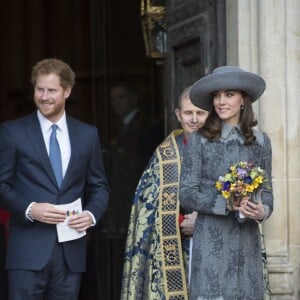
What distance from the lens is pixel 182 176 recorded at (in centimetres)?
647

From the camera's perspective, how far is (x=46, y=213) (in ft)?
21.8

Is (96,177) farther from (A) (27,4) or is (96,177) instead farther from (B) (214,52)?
(A) (27,4)

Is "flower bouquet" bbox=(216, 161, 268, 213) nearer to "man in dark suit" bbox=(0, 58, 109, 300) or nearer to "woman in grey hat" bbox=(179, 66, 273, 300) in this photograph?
"woman in grey hat" bbox=(179, 66, 273, 300)

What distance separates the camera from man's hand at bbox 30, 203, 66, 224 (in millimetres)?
6645

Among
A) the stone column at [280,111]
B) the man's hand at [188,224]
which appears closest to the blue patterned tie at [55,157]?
the man's hand at [188,224]

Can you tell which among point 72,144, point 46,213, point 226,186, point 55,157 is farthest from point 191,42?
point 226,186

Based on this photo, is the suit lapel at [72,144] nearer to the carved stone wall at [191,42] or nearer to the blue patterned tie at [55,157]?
the blue patterned tie at [55,157]

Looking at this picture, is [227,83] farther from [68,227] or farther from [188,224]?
[188,224]

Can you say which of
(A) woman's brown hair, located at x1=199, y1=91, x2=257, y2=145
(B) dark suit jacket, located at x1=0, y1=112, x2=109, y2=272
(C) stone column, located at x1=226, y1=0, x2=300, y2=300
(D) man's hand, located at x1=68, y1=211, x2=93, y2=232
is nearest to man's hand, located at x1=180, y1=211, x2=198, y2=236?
(C) stone column, located at x1=226, y1=0, x2=300, y2=300

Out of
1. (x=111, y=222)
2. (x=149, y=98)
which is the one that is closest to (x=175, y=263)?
(x=111, y=222)

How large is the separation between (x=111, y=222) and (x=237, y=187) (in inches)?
164

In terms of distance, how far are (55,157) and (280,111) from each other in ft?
5.37

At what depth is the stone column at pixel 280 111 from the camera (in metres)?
7.84

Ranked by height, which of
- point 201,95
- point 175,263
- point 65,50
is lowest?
point 175,263
